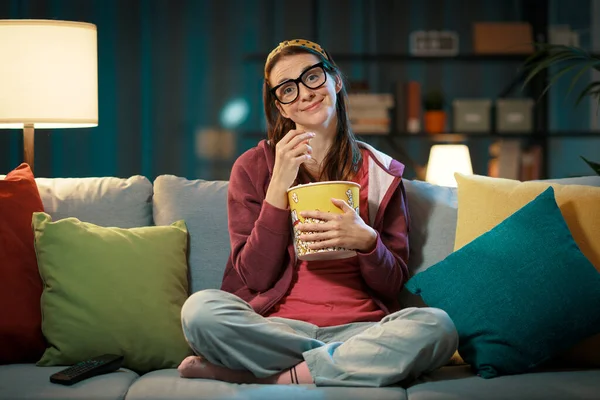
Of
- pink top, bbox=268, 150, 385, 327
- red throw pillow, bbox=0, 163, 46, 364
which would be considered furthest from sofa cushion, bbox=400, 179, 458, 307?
red throw pillow, bbox=0, 163, 46, 364

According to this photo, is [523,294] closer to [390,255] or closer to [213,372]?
[390,255]

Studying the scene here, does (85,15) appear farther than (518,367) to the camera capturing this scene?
Yes

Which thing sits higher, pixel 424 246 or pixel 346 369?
pixel 424 246

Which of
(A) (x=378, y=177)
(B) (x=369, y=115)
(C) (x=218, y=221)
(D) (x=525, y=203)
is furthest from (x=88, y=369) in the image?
(B) (x=369, y=115)

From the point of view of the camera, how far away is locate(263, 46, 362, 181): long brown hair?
6.77ft

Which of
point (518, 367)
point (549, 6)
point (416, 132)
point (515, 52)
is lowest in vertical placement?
point (518, 367)

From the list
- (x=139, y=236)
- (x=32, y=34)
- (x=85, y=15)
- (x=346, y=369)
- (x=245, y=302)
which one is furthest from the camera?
(x=85, y=15)

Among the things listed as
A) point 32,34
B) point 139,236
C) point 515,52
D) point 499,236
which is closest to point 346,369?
point 499,236

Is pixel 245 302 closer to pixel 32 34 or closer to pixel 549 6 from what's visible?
pixel 32 34

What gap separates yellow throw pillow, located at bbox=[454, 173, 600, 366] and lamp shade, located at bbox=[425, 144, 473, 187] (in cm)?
166

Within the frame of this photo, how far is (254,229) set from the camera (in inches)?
76.3

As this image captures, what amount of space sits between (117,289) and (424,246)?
0.83 metres

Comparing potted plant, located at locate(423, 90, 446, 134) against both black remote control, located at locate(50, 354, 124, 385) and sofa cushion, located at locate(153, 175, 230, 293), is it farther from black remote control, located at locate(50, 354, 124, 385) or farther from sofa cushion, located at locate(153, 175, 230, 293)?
black remote control, located at locate(50, 354, 124, 385)

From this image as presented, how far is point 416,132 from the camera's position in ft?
15.9
